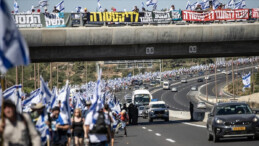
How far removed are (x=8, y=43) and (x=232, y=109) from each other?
15.4 metres

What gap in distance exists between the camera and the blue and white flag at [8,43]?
7.58 meters

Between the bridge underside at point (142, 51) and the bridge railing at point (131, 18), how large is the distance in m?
1.47

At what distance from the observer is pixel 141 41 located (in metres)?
37.4

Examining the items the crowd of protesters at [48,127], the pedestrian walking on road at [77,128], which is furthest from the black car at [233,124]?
the pedestrian walking on road at [77,128]

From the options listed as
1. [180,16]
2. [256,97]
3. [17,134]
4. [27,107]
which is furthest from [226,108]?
[256,97]

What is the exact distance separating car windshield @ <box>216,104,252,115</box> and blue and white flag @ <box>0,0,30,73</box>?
14940mm

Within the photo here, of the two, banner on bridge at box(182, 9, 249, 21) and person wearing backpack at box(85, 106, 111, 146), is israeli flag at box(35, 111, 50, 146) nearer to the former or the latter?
person wearing backpack at box(85, 106, 111, 146)

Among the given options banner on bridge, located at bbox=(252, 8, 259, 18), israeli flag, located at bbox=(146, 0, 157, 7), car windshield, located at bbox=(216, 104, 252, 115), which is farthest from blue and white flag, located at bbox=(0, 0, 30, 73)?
israeli flag, located at bbox=(146, 0, 157, 7)

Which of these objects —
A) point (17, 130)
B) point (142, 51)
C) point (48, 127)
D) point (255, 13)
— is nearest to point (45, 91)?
point (48, 127)

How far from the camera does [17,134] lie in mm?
8422

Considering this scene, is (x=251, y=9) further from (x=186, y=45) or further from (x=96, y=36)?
(x=96, y=36)

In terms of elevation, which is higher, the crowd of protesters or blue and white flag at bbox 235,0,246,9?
blue and white flag at bbox 235,0,246,9

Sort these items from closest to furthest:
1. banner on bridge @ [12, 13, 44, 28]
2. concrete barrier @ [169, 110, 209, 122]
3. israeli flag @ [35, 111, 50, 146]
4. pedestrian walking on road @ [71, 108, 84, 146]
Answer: israeli flag @ [35, 111, 50, 146] → pedestrian walking on road @ [71, 108, 84, 146] → banner on bridge @ [12, 13, 44, 28] → concrete barrier @ [169, 110, 209, 122]

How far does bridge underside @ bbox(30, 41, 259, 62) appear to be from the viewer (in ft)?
122
